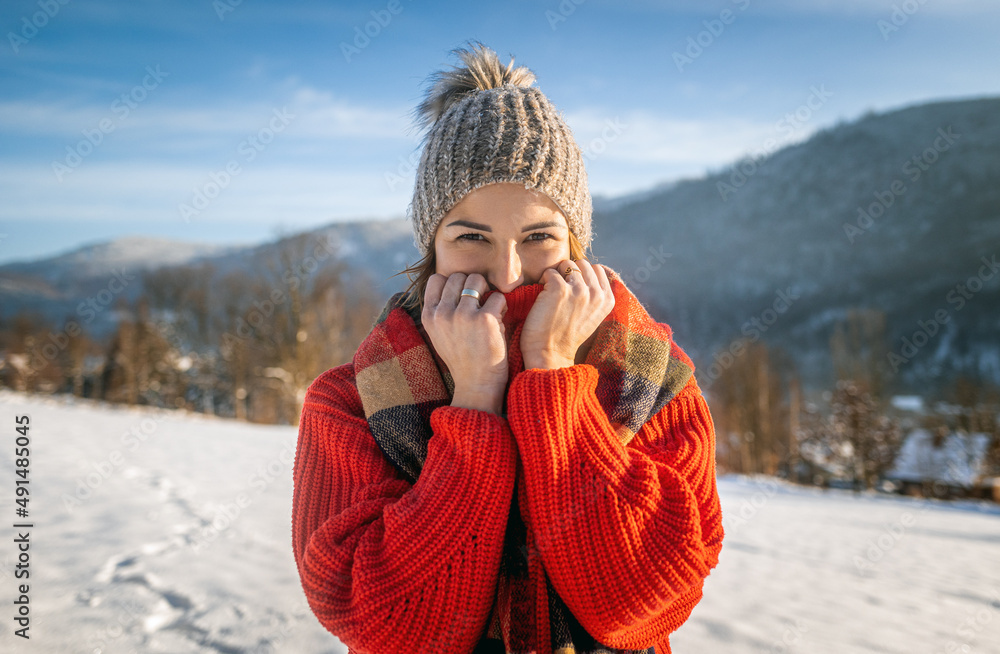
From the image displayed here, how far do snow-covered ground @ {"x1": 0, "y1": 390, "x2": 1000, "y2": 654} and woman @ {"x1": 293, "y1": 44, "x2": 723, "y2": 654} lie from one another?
2.67 m

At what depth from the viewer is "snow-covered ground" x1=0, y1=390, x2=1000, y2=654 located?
3.44 meters

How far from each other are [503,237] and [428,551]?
88 cm

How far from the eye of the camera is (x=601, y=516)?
123cm

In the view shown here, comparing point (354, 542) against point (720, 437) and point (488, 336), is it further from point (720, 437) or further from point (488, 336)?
point (720, 437)

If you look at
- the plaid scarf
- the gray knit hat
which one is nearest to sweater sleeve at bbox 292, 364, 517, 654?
the plaid scarf

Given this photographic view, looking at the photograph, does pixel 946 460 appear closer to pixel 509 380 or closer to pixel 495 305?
pixel 509 380

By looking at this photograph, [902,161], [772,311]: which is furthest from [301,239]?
[902,161]

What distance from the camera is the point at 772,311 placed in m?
79.7

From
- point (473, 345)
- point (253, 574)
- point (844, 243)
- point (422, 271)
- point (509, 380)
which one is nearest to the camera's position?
point (473, 345)

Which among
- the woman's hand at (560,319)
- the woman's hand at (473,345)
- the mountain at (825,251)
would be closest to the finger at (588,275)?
the woman's hand at (560,319)

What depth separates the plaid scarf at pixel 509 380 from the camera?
4.41 ft

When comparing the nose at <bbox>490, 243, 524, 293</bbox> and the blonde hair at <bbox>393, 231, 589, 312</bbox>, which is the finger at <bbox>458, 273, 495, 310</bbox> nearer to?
the nose at <bbox>490, 243, 524, 293</bbox>

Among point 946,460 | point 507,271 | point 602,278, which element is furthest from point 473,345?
point 946,460

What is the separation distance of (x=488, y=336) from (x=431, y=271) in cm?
53
